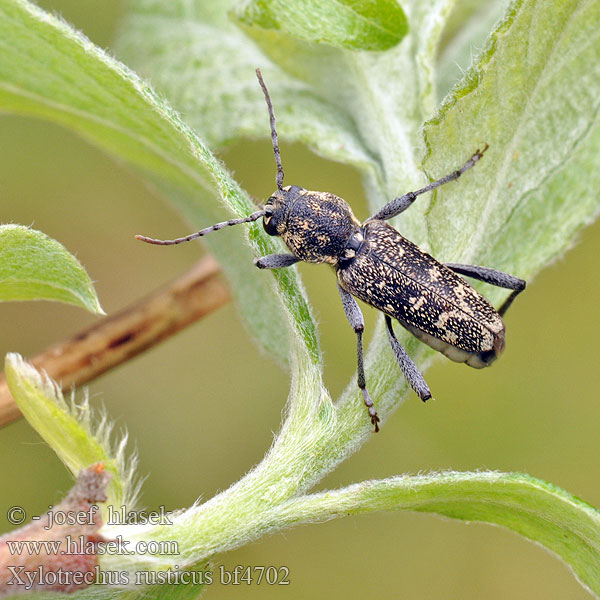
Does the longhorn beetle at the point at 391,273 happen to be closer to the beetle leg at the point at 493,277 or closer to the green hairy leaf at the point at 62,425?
the beetle leg at the point at 493,277

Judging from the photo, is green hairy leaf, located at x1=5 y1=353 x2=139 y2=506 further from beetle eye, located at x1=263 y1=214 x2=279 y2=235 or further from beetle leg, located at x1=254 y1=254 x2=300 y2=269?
beetle eye, located at x1=263 y1=214 x2=279 y2=235

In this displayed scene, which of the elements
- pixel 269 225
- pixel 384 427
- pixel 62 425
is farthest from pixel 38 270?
pixel 384 427

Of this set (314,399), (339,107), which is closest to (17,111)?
(339,107)

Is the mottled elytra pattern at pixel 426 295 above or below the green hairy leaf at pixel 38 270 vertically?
below

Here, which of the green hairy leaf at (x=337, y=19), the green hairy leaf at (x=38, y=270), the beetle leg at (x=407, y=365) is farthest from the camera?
the beetle leg at (x=407, y=365)

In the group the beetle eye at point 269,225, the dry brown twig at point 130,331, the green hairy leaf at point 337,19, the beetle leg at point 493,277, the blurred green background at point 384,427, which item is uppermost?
the green hairy leaf at point 337,19

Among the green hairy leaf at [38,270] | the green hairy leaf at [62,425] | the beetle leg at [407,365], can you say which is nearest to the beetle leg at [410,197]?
the beetle leg at [407,365]

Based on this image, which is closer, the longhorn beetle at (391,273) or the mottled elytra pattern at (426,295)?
the longhorn beetle at (391,273)

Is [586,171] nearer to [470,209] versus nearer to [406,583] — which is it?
[470,209]

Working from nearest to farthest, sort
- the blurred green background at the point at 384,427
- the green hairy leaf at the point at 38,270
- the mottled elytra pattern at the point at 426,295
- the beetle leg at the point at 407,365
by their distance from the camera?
the green hairy leaf at the point at 38,270, the beetle leg at the point at 407,365, the mottled elytra pattern at the point at 426,295, the blurred green background at the point at 384,427
